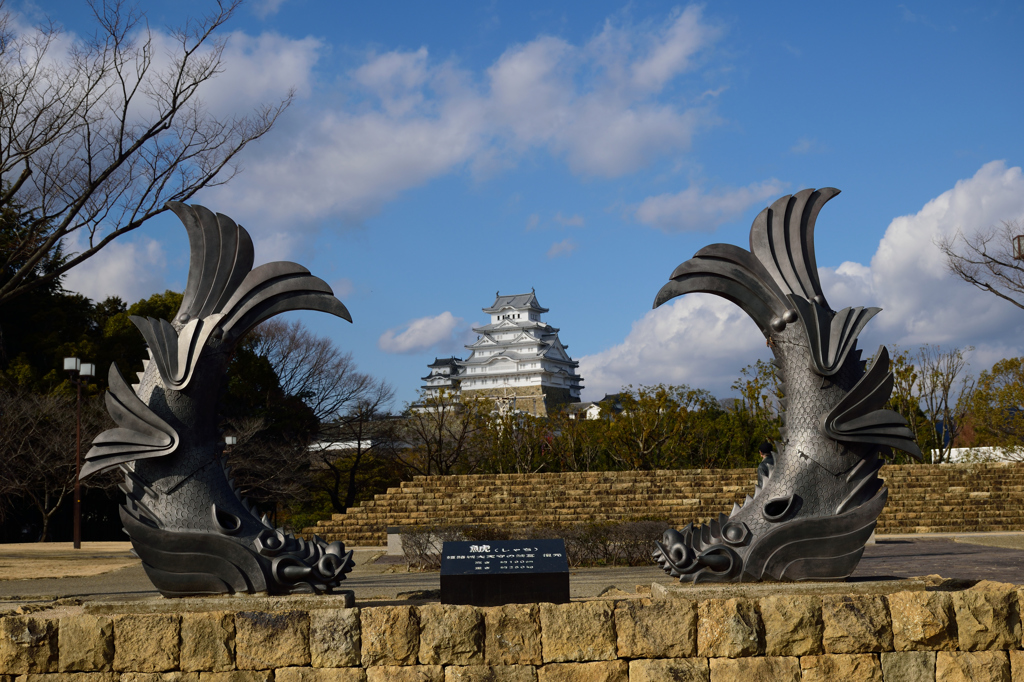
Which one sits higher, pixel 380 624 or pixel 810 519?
pixel 810 519

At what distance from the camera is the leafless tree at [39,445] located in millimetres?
18906

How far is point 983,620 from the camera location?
4.95m

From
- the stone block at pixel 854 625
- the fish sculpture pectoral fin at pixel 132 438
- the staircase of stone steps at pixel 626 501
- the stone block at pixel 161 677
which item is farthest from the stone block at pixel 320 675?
the staircase of stone steps at pixel 626 501

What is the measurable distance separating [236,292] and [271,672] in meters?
2.94

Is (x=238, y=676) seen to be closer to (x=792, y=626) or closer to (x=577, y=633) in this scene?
(x=577, y=633)

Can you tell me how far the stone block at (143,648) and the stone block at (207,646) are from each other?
70mm

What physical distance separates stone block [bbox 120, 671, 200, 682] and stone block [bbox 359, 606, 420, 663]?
1.06 meters

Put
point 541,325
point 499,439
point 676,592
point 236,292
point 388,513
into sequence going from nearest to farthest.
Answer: point 676,592 < point 236,292 < point 388,513 < point 499,439 < point 541,325

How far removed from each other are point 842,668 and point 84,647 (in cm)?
466

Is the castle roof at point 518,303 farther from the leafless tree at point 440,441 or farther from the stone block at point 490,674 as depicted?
the stone block at point 490,674

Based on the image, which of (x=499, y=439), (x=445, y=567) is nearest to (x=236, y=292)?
(x=445, y=567)

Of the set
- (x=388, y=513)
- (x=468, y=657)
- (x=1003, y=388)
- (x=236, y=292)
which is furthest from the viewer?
(x=1003, y=388)

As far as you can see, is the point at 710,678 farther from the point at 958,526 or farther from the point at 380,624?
the point at 958,526

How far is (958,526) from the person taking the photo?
1788 centimetres
